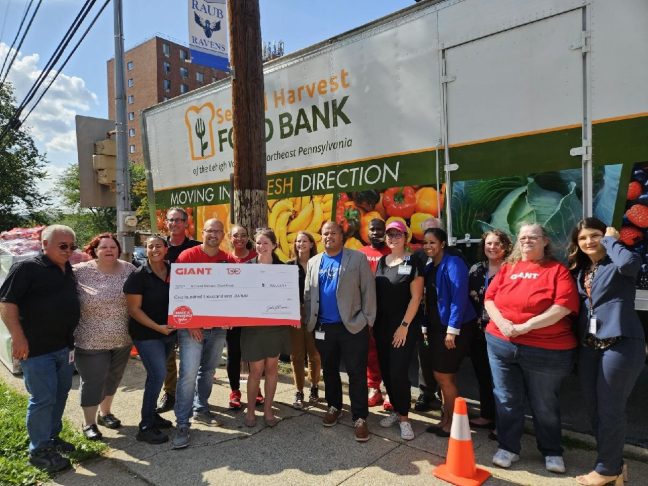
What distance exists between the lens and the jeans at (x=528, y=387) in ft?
9.60

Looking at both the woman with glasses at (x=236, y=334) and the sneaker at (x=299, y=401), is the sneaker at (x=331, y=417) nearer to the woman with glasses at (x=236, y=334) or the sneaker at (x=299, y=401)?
the sneaker at (x=299, y=401)

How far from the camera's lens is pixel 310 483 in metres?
2.97

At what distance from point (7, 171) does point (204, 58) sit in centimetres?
2788

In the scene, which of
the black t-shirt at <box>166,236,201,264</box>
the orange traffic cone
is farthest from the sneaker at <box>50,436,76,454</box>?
the orange traffic cone

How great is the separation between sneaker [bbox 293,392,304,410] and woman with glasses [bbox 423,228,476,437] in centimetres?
119

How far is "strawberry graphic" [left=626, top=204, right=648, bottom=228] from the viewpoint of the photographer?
3197mm

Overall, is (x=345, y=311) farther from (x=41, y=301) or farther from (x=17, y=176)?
(x=17, y=176)

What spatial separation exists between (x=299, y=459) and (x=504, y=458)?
1.41m

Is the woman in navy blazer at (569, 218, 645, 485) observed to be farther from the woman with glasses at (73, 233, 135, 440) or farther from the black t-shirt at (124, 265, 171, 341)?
Result: the woman with glasses at (73, 233, 135, 440)

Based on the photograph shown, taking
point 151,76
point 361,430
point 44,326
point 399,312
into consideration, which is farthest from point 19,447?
point 151,76

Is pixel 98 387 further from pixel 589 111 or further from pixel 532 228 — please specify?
pixel 589 111

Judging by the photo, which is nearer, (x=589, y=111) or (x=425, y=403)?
(x=589, y=111)

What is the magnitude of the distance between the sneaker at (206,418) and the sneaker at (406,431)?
1527 mm

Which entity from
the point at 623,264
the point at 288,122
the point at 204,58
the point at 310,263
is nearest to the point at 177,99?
A: the point at 204,58
